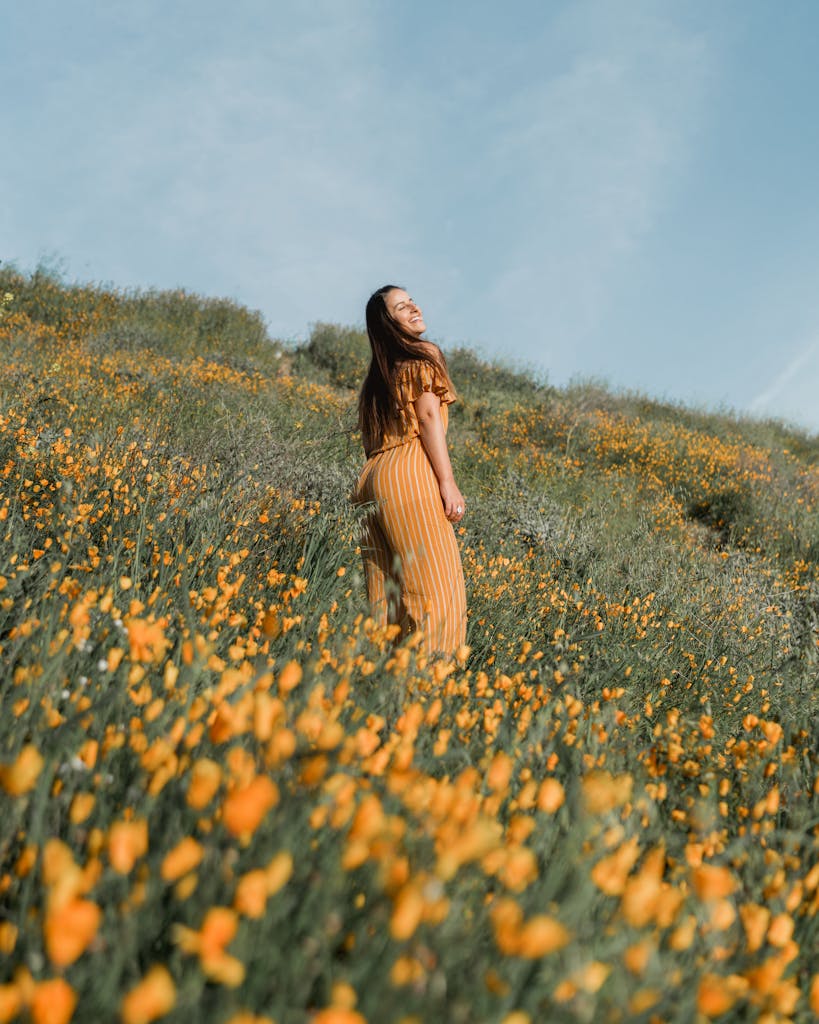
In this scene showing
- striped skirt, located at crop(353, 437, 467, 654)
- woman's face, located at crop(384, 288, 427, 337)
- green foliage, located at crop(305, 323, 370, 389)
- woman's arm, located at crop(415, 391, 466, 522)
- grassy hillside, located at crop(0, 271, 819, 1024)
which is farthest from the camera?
green foliage, located at crop(305, 323, 370, 389)

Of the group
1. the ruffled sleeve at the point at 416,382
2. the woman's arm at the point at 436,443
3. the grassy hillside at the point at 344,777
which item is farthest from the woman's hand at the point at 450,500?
the grassy hillside at the point at 344,777

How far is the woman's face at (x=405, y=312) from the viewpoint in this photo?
321 cm

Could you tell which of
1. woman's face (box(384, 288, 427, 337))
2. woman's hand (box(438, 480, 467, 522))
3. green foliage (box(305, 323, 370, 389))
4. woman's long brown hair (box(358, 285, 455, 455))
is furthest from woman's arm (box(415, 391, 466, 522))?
green foliage (box(305, 323, 370, 389))

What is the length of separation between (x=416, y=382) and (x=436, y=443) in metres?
0.29

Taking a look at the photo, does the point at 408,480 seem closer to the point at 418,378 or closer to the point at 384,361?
the point at 418,378

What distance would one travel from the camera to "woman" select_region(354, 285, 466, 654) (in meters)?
2.90

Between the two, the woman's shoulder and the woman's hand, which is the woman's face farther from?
the woman's hand

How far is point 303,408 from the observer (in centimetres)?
820

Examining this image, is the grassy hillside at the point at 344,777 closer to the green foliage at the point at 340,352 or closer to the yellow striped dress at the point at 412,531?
the yellow striped dress at the point at 412,531

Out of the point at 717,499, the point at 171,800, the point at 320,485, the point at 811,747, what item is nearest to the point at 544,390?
the point at 717,499

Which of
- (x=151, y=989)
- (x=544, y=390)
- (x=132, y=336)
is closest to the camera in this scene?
(x=151, y=989)

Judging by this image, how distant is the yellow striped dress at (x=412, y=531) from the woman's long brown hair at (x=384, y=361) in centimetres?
5

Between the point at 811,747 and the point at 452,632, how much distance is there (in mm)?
1326

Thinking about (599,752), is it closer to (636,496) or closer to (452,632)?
(452,632)
